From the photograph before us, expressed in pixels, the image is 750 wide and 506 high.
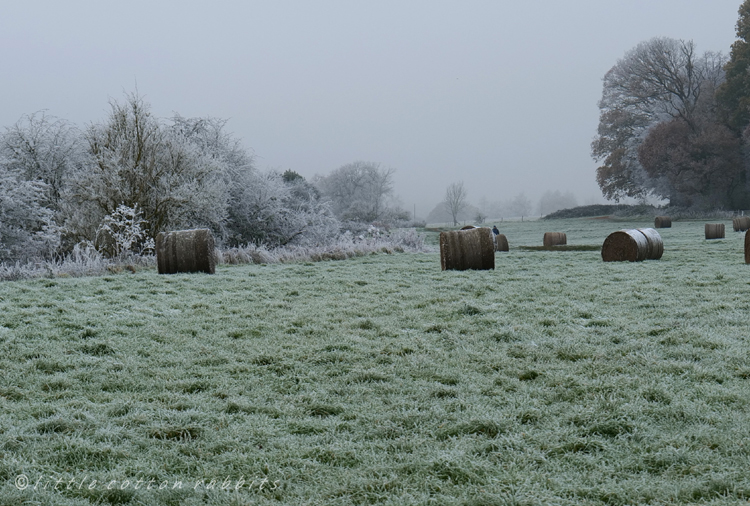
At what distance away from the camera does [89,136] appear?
54.8ft

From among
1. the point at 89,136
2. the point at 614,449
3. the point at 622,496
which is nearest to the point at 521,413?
the point at 614,449

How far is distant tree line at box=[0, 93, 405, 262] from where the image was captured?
1502cm

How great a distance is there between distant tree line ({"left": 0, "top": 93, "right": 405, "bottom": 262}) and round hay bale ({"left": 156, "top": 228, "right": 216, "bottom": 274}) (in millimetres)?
3650

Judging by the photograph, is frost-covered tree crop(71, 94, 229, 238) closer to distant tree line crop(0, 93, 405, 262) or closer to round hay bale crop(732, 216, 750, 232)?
distant tree line crop(0, 93, 405, 262)

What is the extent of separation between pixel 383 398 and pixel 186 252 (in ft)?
26.7

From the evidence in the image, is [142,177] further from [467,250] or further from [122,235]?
[467,250]

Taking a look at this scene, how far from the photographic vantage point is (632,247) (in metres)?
12.7

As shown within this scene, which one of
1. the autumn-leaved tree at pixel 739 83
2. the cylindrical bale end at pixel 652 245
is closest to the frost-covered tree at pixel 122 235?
the cylindrical bale end at pixel 652 245

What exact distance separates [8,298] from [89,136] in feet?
32.4

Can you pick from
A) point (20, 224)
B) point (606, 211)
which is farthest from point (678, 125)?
point (20, 224)

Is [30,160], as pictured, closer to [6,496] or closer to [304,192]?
[304,192]

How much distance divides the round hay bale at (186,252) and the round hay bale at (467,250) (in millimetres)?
4634

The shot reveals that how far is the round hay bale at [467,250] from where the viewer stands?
11734 mm

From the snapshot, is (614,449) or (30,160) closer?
(614,449)
